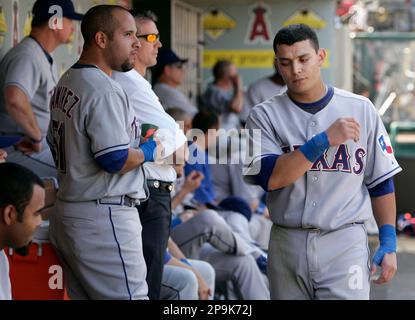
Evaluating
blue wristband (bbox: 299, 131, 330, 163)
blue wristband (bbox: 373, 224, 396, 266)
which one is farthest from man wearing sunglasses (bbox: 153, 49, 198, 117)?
blue wristband (bbox: 299, 131, 330, 163)

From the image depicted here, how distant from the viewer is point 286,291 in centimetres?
416

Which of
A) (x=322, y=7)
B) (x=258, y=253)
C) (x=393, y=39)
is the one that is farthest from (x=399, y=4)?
(x=258, y=253)

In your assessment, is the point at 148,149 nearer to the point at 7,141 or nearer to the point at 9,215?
the point at 9,215

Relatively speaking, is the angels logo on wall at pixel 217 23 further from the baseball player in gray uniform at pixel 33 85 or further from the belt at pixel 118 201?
the belt at pixel 118 201

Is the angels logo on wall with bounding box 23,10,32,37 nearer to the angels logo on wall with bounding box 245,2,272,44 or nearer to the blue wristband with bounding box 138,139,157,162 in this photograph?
the blue wristband with bounding box 138,139,157,162

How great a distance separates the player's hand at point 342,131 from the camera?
3.90m

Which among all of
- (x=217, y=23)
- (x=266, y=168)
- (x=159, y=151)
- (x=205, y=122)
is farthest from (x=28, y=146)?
(x=217, y=23)

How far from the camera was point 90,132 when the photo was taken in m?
4.21

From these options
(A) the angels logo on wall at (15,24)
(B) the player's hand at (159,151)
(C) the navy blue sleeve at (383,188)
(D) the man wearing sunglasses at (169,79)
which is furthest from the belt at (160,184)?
(D) the man wearing sunglasses at (169,79)

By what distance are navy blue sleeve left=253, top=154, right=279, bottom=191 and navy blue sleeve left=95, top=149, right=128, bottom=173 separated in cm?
58

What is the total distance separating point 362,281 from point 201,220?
249 centimetres

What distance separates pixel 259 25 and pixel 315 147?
8.98 metres

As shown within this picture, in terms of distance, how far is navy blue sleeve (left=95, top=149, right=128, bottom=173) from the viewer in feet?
13.7

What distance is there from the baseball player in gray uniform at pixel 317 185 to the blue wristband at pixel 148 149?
44 cm
